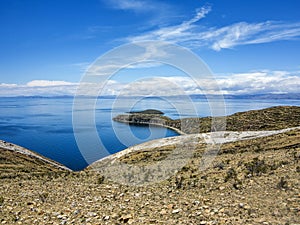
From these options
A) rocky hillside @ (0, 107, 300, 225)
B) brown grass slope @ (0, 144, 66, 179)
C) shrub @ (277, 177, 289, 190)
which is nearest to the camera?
rocky hillside @ (0, 107, 300, 225)

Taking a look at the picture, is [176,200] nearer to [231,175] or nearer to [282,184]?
[231,175]

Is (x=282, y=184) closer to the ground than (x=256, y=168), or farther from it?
farther from it

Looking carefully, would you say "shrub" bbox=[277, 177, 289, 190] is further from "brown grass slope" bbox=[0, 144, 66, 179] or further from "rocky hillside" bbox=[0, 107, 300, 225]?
"brown grass slope" bbox=[0, 144, 66, 179]

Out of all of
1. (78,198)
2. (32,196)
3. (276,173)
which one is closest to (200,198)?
(276,173)

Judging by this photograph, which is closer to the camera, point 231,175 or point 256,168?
point 231,175

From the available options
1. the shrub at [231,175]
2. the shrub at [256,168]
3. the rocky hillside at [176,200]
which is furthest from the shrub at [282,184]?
the shrub at [231,175]

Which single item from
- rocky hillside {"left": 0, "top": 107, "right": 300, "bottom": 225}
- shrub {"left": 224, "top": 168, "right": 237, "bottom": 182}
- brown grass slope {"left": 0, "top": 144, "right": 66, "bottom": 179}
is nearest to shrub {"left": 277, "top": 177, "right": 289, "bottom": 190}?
rocky hillside {"left": 0, "top": 107, "right": 300, "bottom": 225}

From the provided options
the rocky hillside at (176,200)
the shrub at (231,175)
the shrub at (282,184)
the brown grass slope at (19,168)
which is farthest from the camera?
the brown grass slope at (19,168)

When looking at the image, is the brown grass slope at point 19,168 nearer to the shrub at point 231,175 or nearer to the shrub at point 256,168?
the shrub at point 231,175

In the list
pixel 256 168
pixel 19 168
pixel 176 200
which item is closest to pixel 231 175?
pixel 256 168

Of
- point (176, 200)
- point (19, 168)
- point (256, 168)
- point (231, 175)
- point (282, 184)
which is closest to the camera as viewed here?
point (282, 184)

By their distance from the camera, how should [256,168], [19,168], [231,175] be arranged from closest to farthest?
1. [231,175]
2. [256,168]
3. [19,168]

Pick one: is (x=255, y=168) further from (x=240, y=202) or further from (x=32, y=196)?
(x=32, y=196)

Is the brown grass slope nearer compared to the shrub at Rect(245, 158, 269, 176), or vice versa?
the shrub at Rect(245, 158, 269, 176)
